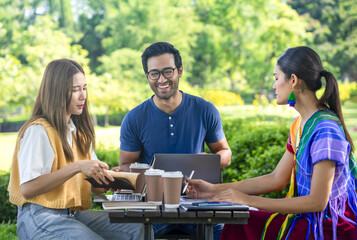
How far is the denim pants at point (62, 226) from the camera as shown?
2096 mm

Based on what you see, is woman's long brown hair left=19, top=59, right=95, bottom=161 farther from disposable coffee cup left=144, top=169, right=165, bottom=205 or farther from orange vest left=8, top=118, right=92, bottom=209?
disposable coffee cup left=144, top=169, right=165, bottom=205

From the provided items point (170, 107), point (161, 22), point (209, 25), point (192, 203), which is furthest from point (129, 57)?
point (192, 203)

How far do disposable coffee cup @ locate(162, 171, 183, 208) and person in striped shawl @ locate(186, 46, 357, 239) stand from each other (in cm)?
20

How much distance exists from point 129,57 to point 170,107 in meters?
14.9

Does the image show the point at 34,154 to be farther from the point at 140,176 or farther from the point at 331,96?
the point at 331,96

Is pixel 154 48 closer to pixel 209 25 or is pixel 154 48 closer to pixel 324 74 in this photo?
pixel 324 74

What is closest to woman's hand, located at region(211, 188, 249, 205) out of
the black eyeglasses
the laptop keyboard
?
the laptop keyboard

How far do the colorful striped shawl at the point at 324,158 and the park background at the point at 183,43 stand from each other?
14.0 metres

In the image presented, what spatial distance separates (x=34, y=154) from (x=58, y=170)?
0.44 feet

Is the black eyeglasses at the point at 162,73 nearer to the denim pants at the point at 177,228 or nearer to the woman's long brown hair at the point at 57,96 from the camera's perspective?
the woman's long brown hair at the point at 57,96

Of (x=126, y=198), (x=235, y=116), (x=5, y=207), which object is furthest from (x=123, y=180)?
(x=235, y=116)

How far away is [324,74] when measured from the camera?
84.3 inches

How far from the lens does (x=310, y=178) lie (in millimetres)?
2076

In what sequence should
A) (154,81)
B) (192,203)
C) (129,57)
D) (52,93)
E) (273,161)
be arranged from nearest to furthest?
(192,203) → (52,93) → (154,81) → (273,161) → (129,57)
